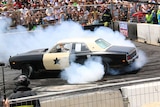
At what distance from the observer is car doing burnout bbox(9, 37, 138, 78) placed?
11.3 metres

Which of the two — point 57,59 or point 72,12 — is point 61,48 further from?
point 72,12

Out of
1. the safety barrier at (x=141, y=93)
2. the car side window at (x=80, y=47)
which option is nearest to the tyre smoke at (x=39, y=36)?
the car side window at (x=80, y=47)

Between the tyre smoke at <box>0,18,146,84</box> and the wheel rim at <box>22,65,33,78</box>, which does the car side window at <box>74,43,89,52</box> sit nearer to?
the wheel rim at <box>22,65,33,78</box>

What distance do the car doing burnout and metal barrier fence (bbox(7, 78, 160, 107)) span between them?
196 inches

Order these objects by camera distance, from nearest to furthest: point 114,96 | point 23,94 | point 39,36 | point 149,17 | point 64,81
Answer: point 23,94 < point 114,96 < point 64,81 < point 149,17 < point 39,36

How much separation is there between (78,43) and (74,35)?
5.57 meters

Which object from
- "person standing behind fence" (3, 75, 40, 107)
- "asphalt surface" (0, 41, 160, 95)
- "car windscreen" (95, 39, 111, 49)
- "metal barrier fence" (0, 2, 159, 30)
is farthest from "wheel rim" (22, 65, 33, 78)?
"metal barrier fence" (0, 2, 159, 30)

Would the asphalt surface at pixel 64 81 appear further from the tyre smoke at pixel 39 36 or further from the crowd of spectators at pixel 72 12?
the crowd of spectators at pixel 72 12

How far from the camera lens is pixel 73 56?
1170cm

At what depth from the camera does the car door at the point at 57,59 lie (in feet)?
38.4

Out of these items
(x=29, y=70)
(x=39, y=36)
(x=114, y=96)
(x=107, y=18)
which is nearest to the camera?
(x=114, y=96)

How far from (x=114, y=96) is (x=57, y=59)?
580cm

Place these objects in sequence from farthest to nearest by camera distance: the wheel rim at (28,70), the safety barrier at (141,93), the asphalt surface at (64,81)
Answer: the wheel rim at (28,70) → the asphalt surface at (64,81) → the safety barrier at (141,93)

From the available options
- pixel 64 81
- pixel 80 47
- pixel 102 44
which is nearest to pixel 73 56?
pixel 80 47
